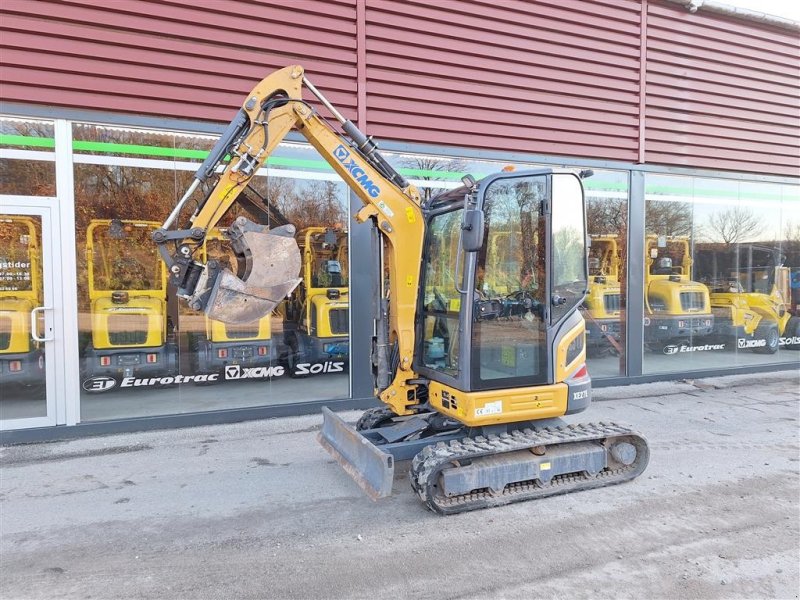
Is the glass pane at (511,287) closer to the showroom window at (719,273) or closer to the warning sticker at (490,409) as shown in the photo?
the warning sticker at (490,409)

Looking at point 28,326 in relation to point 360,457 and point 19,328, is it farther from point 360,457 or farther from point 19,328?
point 360,457

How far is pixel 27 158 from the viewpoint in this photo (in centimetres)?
546

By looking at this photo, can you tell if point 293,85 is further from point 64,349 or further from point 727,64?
point 727,64

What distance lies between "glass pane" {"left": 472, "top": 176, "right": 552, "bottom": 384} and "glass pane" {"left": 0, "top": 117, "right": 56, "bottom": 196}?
16.2 ft

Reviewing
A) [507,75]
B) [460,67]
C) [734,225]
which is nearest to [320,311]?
[460,67]

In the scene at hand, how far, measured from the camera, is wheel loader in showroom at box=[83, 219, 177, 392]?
240 inches

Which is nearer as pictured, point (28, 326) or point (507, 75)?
point (28, 326)

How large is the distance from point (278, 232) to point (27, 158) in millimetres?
3761

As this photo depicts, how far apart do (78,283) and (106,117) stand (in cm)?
192

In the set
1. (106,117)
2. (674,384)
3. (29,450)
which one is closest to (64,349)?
(29,450)

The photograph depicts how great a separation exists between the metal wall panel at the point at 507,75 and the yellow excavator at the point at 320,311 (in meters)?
1.65

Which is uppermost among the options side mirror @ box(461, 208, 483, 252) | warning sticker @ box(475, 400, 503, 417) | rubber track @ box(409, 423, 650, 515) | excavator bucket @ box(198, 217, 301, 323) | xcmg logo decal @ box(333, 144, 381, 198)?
xcmg logo decal @ box(333, 144, 381, 198)

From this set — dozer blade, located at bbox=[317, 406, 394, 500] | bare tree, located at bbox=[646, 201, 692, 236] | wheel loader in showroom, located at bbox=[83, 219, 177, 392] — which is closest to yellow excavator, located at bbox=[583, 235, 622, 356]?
bare tree, located at bbox=[646, 201, 692, 236]

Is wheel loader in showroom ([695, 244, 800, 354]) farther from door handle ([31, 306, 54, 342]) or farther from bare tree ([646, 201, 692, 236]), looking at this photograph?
door handle ([31, 306, 54, 342])
